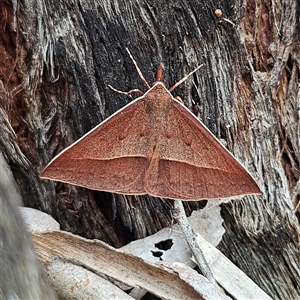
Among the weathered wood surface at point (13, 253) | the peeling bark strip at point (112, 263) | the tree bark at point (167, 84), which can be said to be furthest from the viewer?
the tree bark at point (167, 84)

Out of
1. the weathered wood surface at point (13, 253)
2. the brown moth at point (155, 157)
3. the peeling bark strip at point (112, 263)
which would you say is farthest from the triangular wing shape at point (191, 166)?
the weathered wood surface at point (13, 253)

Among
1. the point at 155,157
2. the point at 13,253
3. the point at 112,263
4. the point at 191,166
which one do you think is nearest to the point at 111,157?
the point at 155,157

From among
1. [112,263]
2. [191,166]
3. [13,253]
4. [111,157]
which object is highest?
[13,253]

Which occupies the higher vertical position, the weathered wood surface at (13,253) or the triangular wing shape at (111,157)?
the weathered wood surface at (13,253)

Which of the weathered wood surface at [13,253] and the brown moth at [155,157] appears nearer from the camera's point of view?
the weathered wood surface at [13,253]

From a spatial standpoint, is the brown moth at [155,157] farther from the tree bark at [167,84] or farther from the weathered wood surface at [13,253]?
the weathered wood surface at [13,253]

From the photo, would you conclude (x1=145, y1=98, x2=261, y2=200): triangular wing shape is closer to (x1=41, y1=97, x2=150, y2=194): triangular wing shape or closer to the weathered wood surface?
(x1=41, y1=97, x2=150, y2=194): triangular wing shape

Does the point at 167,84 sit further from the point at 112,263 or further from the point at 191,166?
the point at 112,263

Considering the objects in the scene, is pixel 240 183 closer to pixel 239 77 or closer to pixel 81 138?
pixel 239 77
